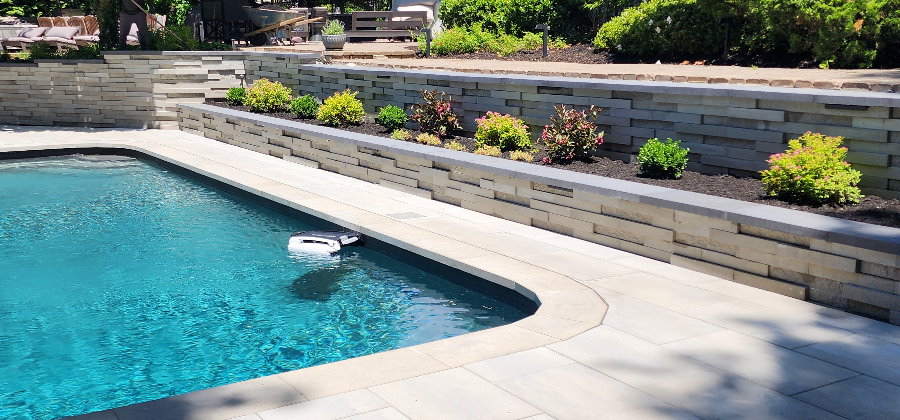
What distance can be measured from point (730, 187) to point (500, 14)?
428 inches

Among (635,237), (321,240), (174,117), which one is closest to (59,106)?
(174,117)

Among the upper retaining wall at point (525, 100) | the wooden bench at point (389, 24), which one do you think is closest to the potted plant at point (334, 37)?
the upper retaining wall at point (525, 100)

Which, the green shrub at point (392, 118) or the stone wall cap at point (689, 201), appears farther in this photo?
the green shrub at point (392, 118)

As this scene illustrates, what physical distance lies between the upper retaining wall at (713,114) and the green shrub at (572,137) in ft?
0.74

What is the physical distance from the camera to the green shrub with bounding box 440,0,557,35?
1733cm

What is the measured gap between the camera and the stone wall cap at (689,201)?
227 inches

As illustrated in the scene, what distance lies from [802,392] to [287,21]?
1719 cm

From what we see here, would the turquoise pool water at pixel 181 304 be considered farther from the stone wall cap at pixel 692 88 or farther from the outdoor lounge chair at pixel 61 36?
the outdoor lounge chair at pixel 61 36

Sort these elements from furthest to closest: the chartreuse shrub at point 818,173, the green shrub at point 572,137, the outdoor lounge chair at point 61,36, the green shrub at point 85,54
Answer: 1. the outdoor lounge chair at point 61,36
2. the green shrub at point 85,54
3. the green shrub at point 572,137
4. the chartreuse shrub at point 818,173

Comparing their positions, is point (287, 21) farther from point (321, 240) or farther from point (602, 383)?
point (602, 383)

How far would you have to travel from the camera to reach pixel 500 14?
58.5 feet

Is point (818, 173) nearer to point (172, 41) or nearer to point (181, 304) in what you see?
point (181, 304)

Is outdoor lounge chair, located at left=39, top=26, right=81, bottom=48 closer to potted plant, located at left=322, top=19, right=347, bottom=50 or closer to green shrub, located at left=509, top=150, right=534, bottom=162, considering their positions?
potted plant, located at left=322, top=19, right=347, bottom=50

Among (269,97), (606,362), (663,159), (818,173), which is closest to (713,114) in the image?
(663,159)
